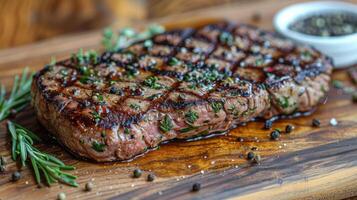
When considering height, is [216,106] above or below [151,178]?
above

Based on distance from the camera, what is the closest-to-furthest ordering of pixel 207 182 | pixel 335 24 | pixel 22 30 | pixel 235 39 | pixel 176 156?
pixel 207 182, pixel 176 156, pixel 235 39, pixel 335 24, pixel 22 30

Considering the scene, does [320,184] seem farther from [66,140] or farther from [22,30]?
[22,30]

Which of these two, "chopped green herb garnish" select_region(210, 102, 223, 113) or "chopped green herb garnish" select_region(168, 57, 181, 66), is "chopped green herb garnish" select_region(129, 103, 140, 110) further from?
"chopped green herb garnish" select_region(168, 57, 181, 66)

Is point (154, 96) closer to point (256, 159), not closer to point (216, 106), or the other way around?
point (216, 106)

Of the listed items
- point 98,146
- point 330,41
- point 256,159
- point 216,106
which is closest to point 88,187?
point 98,146

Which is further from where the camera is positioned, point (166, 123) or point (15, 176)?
point (166, 123)

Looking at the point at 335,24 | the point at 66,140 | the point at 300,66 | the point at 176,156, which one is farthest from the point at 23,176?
the point at 335,24

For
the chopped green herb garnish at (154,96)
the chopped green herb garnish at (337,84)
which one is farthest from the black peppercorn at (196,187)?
the chopped green herb garnish at (337,84)
